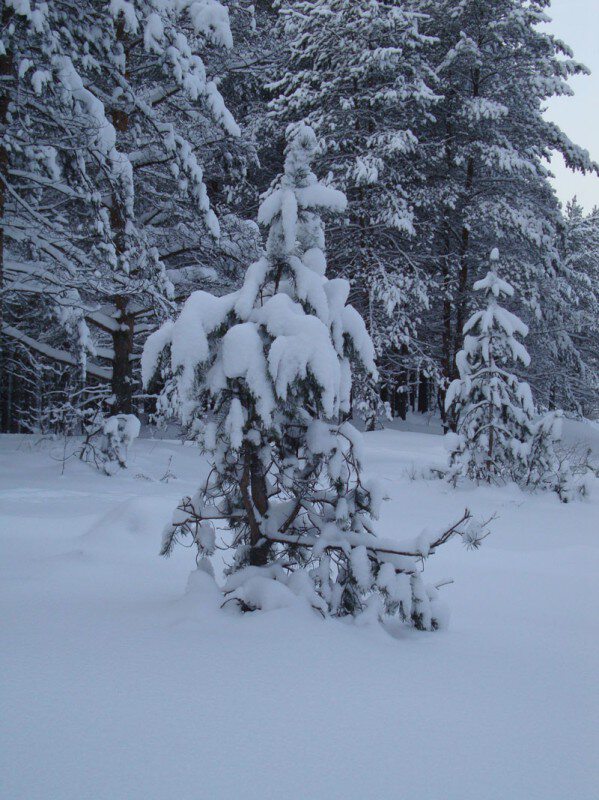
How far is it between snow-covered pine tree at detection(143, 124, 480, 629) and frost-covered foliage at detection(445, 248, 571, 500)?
19.2 ft

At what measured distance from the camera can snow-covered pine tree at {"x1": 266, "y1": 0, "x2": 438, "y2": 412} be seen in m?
13.7

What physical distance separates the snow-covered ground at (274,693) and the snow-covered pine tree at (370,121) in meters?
10.8

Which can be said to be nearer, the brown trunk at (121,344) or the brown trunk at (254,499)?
the brown trunk at (254,499)

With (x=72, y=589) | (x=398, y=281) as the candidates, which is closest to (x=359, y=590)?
(x=72, y=589)

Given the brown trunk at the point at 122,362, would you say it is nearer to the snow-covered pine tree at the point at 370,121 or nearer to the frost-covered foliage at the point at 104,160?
the frost-covered foliage at the point at 104,160

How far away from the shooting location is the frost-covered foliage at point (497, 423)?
862cm

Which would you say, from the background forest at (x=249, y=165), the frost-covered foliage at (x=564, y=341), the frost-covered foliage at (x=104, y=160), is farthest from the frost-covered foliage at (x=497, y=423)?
the frost-covered foliage at (x=564, y=341)

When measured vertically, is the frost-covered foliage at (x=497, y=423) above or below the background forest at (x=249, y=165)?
below

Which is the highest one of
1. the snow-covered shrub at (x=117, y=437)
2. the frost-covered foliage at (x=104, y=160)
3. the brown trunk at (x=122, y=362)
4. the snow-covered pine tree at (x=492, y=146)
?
the snow-covered pine tree at (x=492, y=146)

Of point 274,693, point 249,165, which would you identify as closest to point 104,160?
point 249,165

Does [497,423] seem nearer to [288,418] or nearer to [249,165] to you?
[288,418]

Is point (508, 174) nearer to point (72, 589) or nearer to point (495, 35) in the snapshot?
point (495, 35)

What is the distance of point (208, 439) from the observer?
2.89 metres

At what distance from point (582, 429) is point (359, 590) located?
18.9 m
